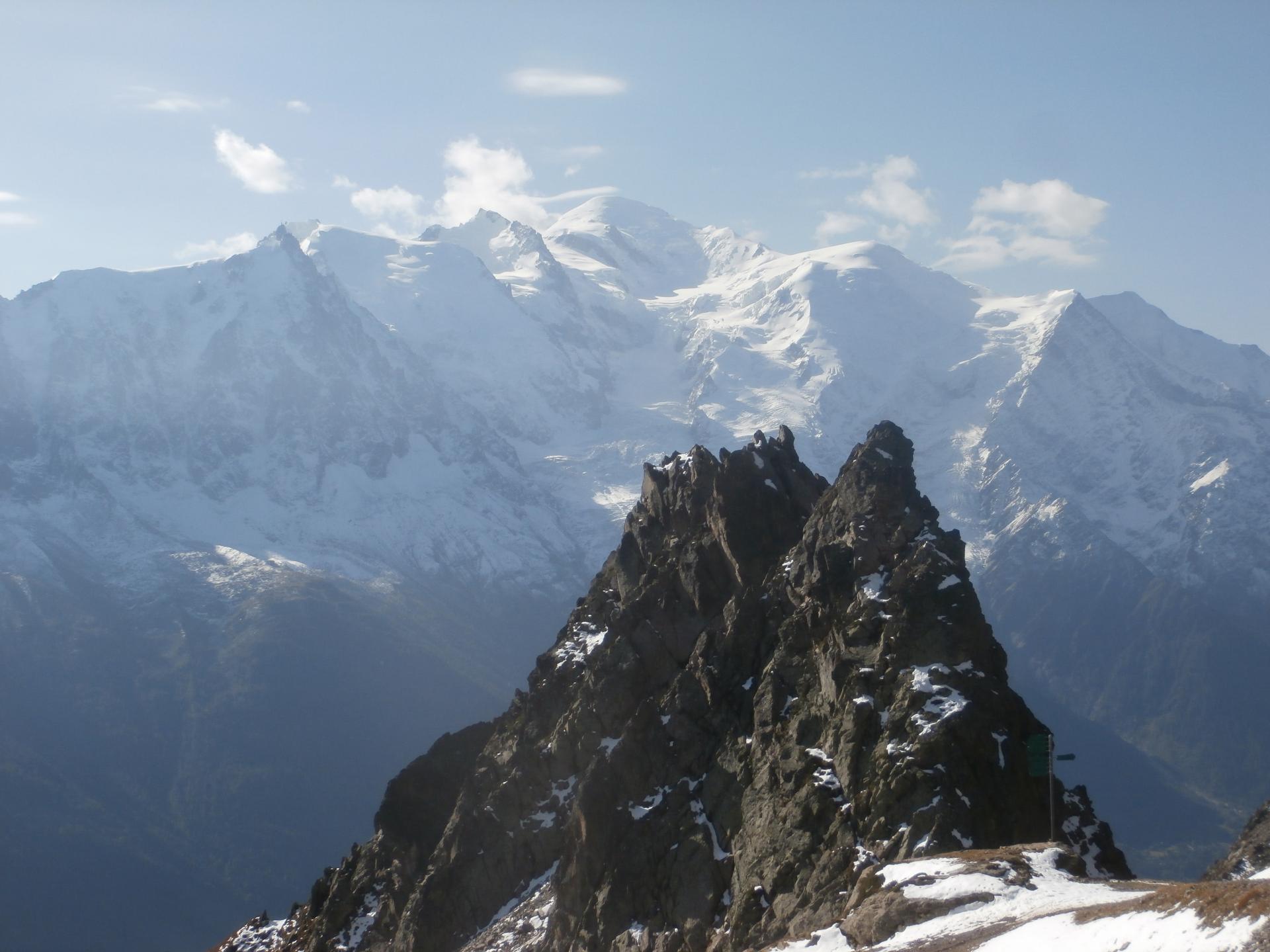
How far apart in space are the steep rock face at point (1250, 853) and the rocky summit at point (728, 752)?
4551 centimetres

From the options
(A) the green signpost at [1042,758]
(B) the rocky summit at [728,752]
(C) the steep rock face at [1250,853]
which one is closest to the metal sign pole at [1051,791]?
(A) the green signpost at [1042,758]

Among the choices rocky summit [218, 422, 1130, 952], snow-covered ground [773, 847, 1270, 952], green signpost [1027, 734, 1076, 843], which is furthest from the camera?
rocky summit [218, 422, 1130, 952]

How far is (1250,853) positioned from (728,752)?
195 ft

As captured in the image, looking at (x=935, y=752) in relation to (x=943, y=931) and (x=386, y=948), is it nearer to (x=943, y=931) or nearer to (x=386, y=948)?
(x=943, y=931)

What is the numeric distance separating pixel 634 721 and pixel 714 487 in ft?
85.8

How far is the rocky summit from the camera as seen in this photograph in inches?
3457

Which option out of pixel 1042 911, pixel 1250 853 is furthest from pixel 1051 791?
pixel 1250 853

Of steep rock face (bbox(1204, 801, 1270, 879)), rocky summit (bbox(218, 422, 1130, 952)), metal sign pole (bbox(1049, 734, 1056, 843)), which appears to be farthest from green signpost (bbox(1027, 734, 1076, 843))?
steep rock face (bbox(1204, 801, 1270, 879))

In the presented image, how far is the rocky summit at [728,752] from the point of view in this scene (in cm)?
8781

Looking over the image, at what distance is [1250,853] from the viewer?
13862 centimetres

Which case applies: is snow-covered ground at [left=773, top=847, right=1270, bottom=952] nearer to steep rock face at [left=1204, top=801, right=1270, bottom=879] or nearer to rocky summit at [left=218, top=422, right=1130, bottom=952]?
rocky summit at [left=218, top=422, right=1130, bottom=952]

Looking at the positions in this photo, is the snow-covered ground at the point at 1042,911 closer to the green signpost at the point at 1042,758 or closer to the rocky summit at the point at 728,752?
the rocky summit at the point at 728,752

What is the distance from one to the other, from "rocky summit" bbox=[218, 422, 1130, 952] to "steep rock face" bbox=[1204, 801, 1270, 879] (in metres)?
45.5

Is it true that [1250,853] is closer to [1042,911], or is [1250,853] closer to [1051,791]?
[1051,791]
